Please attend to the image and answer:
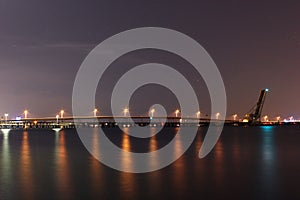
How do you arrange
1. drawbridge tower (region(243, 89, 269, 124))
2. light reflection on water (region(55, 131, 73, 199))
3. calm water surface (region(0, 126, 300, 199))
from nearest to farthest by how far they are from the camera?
1. calm water surface (region(0, 126, 300, 199))
2. light reflection on water (region(55, 131, 73, 199))
3. drawbridge tower (region(243, 89, 269, 124))

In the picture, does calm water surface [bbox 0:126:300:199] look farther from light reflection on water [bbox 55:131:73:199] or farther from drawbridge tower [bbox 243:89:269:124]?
drawbridge tower [bbox 243:89:269:124]

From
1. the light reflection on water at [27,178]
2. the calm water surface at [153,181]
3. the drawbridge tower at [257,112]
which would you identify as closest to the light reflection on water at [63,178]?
the calm water surface at [153,181]

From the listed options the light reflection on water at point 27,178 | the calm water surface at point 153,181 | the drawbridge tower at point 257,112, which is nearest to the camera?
the calm water surface at point 153,181

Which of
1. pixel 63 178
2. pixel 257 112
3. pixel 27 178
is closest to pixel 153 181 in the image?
pixel 63 178

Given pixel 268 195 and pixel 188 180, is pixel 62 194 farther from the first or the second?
pixel 268 195

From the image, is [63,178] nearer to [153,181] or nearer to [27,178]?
[27,178]

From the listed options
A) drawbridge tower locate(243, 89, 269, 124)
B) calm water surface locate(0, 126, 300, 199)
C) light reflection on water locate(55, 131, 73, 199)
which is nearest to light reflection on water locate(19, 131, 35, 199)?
calm water surface locate(0, 126, 300, 199)

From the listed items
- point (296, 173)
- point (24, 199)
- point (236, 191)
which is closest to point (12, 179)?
point (24, 199)

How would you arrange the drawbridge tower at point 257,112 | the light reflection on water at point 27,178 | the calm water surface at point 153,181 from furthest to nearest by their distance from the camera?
the drawbridge tower at point 257,112 < the light reflection on water at point 27,178 < the calm water surface at point 153,181

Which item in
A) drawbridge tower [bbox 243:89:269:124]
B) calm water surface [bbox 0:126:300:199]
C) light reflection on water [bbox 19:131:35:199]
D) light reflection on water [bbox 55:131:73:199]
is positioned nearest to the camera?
calm water surface [bbox 0:126:300:199]

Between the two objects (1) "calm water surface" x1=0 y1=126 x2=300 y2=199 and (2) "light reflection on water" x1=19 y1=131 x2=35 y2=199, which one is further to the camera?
(2) "light reflection on water" x1=19 y1=131 x2=35 y2=199

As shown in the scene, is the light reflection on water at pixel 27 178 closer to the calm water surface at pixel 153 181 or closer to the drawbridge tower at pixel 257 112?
the calm water surface at pixel 153 181

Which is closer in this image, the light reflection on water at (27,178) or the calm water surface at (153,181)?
the calm water surface at (153,181)

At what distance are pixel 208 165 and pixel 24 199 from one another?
1447 cm
